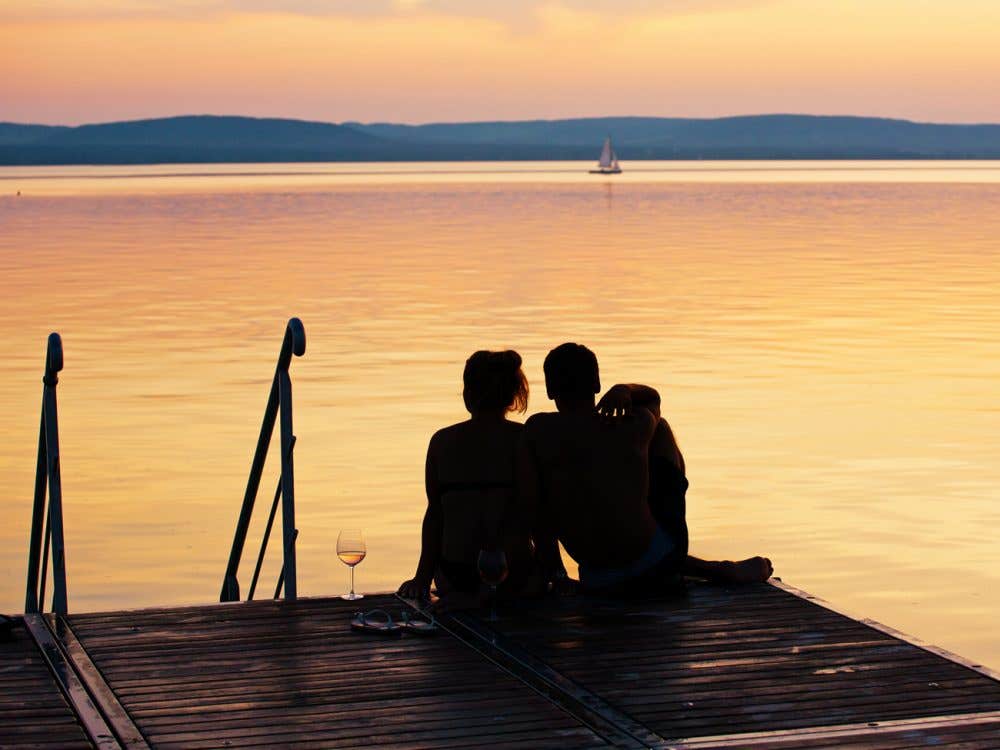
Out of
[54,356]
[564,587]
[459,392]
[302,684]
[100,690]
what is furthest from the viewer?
[459,392]

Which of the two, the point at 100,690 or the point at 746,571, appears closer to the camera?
the point at 100,690

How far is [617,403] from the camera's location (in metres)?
7.35

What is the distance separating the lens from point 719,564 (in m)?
7.84

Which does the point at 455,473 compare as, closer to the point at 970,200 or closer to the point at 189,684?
the point at 189,684

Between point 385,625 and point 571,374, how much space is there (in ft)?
4.01

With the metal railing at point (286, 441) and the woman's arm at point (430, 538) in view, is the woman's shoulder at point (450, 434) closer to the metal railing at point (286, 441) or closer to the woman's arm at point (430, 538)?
the woman's arm at point (430, 538)

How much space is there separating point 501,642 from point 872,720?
4.93ft

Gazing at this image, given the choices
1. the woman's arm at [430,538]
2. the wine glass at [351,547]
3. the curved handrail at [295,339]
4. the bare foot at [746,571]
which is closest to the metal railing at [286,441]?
the curved handrail at [295,339]

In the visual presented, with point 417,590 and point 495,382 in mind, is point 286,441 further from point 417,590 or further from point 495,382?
point 495,382

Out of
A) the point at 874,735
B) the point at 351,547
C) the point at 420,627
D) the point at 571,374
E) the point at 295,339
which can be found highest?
the point at 295,339

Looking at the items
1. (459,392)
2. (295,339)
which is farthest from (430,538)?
(459,392)

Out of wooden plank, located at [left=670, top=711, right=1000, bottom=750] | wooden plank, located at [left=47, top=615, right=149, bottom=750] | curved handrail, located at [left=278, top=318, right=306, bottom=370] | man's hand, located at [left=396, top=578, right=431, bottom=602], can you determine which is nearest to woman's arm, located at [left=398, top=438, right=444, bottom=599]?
man's hand, located at [left=396, top=578, right=431, bottom=602]

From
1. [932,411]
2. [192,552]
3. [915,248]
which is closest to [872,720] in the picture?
[192,552]

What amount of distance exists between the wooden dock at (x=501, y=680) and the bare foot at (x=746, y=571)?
0.26m
